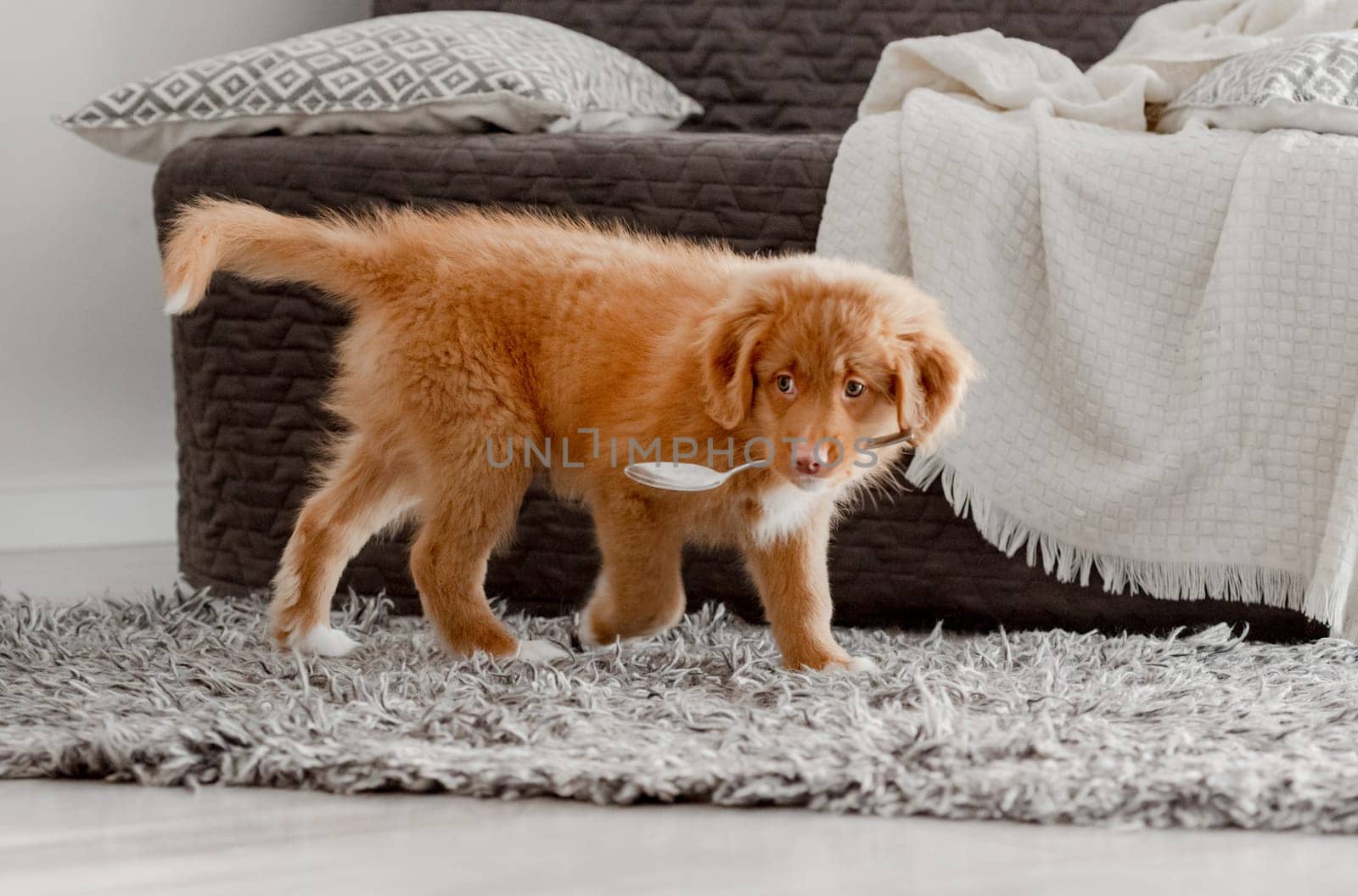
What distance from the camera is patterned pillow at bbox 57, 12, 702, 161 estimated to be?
2131 millimetres

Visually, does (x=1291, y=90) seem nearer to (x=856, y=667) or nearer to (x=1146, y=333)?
(x=1146, y=333)

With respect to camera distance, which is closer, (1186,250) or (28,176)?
(1186,250)

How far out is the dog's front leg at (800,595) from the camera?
5.37 ft

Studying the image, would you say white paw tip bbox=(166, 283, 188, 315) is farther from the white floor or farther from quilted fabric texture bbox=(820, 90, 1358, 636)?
quilted fabric texture bbox=(820, 90, 1358, 636)

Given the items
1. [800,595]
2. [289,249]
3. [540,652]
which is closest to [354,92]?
[289,249]

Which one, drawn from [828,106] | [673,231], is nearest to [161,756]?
[673,231]

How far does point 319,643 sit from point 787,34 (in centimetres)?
177

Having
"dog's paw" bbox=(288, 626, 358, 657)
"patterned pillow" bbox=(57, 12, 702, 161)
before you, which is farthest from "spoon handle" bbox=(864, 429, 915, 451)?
"patterned pillow" bbox=(57, 12, 702, 161)

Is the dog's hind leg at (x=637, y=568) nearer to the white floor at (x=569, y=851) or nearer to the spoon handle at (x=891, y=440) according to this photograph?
the spoon handle at (x=891, y=440)

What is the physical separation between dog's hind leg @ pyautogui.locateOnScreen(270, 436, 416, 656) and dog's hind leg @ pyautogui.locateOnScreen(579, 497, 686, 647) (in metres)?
0.32

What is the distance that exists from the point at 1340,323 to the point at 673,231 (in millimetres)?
904

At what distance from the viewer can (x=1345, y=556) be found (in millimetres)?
1751

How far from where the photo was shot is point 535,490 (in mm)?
2100

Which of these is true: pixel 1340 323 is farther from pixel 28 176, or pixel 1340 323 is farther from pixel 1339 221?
pixel 28 176
